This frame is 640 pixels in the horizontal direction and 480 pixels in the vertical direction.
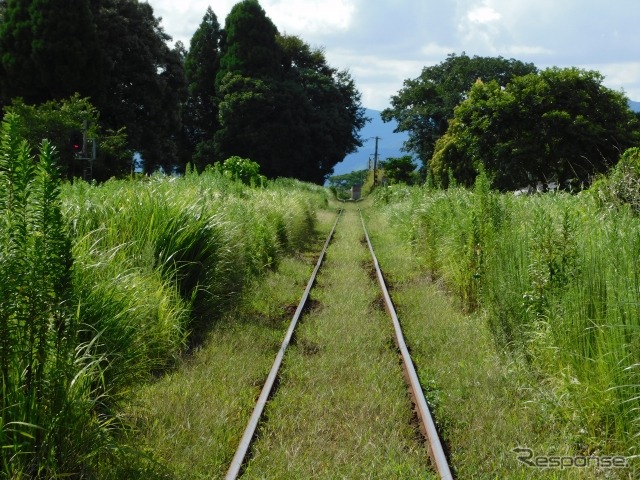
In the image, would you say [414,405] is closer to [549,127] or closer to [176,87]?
[549,127]

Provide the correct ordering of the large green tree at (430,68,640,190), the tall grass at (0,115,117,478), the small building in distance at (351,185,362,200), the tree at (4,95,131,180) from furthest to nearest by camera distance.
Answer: the small building in distance at (351,185,362,200), the large green tree at (430,68,640,190), the tree at (4,95,131,180), the tall grass at (0,115,117,478)

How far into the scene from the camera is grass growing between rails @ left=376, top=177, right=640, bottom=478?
14.6 ft

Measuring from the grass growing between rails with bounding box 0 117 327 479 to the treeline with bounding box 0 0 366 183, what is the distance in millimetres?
14405

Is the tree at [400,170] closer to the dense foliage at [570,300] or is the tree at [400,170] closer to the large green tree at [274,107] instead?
the large green tree at [274,107]

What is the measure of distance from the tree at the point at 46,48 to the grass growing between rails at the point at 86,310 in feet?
87.5

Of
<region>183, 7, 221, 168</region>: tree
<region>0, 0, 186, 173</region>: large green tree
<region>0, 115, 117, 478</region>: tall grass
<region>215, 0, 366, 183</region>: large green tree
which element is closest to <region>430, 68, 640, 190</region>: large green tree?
<region>0, 0, 186, 173</region>: large green tree

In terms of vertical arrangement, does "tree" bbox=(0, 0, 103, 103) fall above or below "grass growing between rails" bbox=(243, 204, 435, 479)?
above

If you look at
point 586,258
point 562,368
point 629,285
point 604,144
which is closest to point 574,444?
point 562,368

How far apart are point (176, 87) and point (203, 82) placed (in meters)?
14.8

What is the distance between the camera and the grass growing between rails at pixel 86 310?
373 cm

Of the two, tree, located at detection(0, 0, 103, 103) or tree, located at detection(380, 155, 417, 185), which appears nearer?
tree, located at detection(0, 0, 103, 103)
